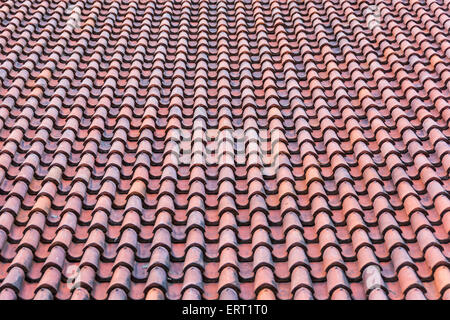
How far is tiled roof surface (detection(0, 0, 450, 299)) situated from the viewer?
3.94 metres

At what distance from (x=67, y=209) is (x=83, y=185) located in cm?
33

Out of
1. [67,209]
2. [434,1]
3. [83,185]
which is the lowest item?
[67,209]

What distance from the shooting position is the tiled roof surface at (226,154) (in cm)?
394

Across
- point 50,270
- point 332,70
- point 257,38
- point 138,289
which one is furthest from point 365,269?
point 257,38

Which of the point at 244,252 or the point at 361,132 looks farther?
the point at 361,132

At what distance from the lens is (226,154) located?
195 inches

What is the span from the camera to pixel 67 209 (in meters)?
4.36

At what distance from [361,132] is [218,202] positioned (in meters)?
1.58

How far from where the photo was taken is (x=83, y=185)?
464cm

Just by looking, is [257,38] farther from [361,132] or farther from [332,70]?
[361,132]

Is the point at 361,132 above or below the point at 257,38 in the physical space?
below
